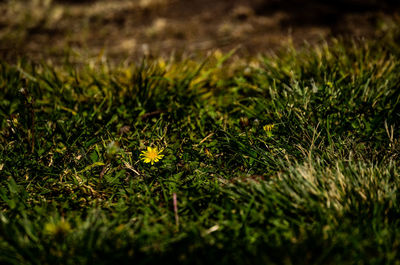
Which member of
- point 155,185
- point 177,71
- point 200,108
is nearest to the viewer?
point 155,185

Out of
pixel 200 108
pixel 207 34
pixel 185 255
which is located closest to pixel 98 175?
pixel 185 255

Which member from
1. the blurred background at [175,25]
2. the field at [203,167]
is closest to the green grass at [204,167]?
the field at [203,167]

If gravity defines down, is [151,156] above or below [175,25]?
below

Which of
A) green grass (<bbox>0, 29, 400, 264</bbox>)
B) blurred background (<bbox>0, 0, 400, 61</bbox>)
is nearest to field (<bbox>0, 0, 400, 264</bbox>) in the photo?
green grass (<bbox>0, 29, 400, 264</bbox>)

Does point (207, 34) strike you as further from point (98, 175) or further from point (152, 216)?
point (152, 216)

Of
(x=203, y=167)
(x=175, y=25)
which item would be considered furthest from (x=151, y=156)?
(x=175, y=25)

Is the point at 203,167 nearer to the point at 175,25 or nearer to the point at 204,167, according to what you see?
the point at 204,167

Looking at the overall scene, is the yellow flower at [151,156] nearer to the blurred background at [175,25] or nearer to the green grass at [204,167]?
the green grass at [204,167]

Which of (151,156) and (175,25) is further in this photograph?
(175,25)
